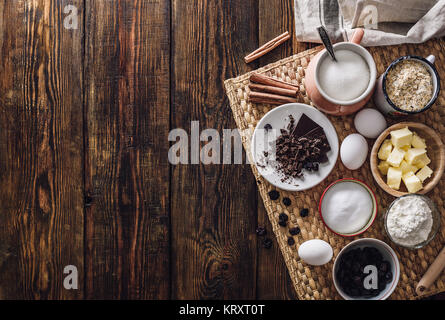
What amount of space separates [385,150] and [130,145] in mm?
801

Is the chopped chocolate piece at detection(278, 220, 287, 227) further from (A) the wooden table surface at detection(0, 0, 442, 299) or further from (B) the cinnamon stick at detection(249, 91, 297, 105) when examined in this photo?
(B) the cinnamon stick at detection(249, 91, 297, 105)

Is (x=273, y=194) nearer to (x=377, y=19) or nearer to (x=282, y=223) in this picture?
(x=282, y=223)

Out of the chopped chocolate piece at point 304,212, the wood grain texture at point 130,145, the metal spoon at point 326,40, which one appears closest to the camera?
the metal spoon at point 326,40

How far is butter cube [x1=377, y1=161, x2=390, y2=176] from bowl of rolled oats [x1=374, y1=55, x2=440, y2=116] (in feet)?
0.49

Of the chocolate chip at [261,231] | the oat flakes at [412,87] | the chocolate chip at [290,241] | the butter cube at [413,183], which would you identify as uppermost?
the oat flakes at [412,87]

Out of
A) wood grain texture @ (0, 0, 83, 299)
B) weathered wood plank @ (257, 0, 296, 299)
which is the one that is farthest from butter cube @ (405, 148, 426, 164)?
wood grain texture @ (0, 0, 83, 299)

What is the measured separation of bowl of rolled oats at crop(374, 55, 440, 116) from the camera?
91cm

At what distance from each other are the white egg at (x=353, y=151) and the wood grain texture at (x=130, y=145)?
569 mm

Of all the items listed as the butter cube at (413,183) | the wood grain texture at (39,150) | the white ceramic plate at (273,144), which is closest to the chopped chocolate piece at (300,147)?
Result: the white ceramic plate at (273,144)

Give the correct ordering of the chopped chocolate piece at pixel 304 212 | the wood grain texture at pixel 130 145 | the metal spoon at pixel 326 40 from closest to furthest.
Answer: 1. the metal spoon at pixel 326 40
2. the chopped chocolate piece at pixel 304 212
3. the wood grain texture at pixel 130 145

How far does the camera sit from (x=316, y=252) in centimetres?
96

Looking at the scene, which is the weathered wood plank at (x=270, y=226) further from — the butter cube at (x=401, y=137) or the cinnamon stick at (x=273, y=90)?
the butter cube at (x=401, y=137)

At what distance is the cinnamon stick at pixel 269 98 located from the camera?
1.02m
